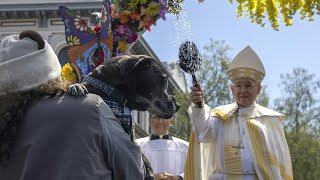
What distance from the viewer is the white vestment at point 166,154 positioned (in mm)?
8102

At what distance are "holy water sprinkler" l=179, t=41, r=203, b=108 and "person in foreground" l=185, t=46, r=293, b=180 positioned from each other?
1044mm

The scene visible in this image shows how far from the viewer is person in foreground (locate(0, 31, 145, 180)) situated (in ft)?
7.63

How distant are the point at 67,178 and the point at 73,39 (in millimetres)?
4206

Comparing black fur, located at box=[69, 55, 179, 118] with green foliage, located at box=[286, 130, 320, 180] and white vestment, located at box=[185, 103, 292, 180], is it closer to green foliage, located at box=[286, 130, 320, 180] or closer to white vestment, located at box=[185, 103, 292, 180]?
white vestment, located at box=[185, 103, 292, 180]

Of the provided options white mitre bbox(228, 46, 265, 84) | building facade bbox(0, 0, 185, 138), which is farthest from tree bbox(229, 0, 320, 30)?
building facade bbox(0, 0, 185, 138)

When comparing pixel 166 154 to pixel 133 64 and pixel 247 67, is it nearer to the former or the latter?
pixel 247 67

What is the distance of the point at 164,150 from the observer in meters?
8.20

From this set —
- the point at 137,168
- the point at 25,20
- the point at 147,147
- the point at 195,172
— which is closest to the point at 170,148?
the point at 147,147

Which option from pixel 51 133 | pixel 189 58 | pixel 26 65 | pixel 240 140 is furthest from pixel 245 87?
pixel 51 133

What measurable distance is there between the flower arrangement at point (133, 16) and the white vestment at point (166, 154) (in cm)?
235

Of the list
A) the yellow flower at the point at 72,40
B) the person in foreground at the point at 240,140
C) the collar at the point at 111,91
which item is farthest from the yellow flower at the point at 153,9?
the collar at the point at 111,91

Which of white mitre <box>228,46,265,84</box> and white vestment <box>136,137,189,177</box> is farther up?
white mitre <box>228,46,265,84</box>

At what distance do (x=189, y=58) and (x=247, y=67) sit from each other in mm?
1964

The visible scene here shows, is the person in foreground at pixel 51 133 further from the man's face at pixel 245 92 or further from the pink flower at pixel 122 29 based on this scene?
the man's face at pixel 245 92
